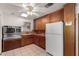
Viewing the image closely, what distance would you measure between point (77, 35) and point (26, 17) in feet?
3.86

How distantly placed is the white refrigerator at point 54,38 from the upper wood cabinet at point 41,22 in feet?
0.52

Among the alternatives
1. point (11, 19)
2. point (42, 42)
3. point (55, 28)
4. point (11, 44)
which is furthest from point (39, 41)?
point (11, 19)

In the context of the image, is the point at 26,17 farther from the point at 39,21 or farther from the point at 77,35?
the point at 77,35

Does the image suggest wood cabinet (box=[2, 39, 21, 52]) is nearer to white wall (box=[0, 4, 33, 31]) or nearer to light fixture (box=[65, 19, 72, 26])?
white wall (box=[0, 4, 33, 31])

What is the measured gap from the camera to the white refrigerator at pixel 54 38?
222cm

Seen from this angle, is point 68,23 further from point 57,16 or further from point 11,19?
point 11,19

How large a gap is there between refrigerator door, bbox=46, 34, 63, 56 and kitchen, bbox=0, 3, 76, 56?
0.07 metres

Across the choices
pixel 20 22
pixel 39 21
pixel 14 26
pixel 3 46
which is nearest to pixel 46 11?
pixel 39 21

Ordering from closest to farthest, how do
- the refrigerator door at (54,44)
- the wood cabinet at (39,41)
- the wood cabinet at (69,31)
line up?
the wood cabinet at (69,31) < the refrigerator door at (54,44) < the wood cabinet at (39,41)

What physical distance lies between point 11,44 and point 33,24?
2.91 feet

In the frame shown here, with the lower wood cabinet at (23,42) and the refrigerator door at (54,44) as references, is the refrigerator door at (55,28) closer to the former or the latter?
the refrigerator door at (54,44)

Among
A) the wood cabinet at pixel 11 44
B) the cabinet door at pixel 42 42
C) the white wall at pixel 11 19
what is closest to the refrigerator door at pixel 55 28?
the cabinet door at pixel 42 42

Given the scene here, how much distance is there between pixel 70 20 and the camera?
6.62ft

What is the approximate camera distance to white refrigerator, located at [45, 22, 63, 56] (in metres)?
2.22
